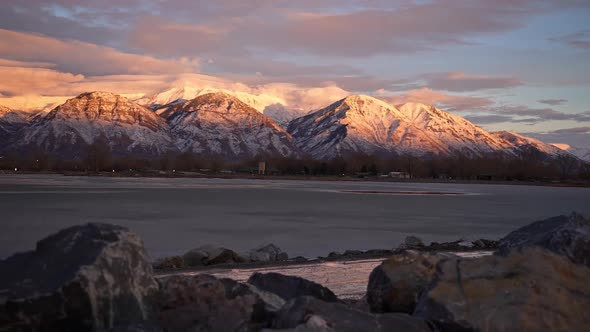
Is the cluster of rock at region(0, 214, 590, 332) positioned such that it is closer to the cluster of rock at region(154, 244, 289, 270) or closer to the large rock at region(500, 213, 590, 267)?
the large rock at region(500, 213, 590, 267)

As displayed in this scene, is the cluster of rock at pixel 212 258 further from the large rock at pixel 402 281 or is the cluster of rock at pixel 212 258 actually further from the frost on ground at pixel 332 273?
the large rock at pixel 402 281

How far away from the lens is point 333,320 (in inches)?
272

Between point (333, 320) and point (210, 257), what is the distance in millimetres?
11541

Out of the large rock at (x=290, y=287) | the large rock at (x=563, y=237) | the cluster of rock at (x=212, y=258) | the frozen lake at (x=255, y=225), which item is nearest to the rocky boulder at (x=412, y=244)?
the frozen lake at (x=255, y=225)

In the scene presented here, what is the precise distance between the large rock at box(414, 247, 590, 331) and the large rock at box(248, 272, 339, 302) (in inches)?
66.4

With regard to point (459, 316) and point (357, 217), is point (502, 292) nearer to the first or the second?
point (459, 316)

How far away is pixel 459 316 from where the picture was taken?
7.32 metres

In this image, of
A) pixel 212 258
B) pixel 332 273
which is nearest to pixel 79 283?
pixel 332 273

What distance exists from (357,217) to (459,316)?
32.2m

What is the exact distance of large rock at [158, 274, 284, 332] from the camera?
7730 mm

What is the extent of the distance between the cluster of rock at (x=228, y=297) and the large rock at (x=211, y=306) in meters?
0.01

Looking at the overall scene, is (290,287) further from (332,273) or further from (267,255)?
(267,255)

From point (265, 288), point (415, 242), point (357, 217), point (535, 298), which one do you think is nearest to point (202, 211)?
point (357, 217)

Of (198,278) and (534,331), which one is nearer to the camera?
(534,331)
